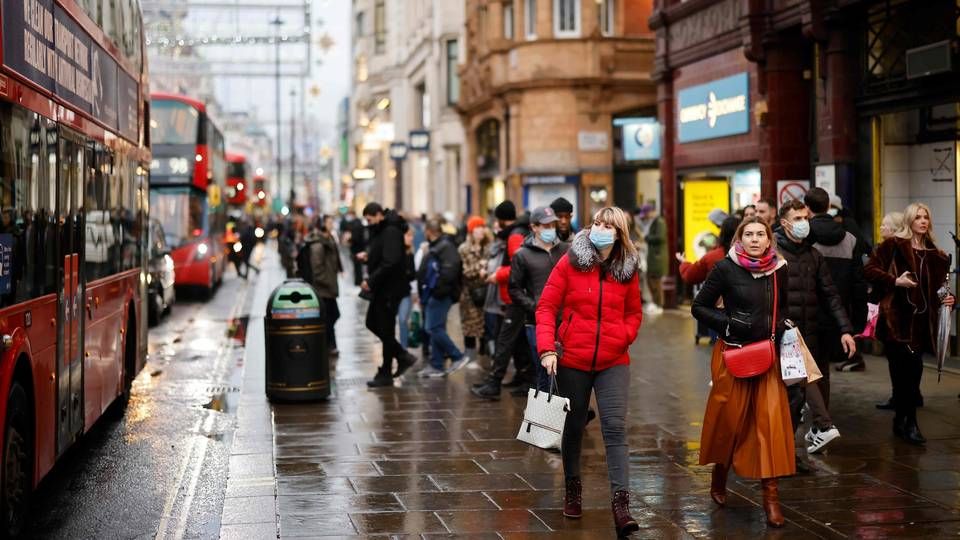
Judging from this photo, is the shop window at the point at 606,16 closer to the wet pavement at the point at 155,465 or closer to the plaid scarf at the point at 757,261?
the wet pavement at the point at 155,465

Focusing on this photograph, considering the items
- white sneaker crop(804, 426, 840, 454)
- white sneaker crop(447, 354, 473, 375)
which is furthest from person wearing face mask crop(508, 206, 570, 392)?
white sneaker crop(447, 354, 473, 375)

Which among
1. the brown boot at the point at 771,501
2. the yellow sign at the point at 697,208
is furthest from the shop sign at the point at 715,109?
the brown boot at the point at 771,501

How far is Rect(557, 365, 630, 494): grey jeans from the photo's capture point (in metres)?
7.73

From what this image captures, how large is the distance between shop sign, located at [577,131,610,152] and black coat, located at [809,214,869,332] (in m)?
21.9

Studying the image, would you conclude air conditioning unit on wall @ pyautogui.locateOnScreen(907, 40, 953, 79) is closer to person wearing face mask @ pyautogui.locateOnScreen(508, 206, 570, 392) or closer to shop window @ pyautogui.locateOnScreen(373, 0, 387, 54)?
person wearing face mask @ pyautogui.locateOnScreen(508, 206, 570, 392)

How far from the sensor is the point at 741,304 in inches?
317

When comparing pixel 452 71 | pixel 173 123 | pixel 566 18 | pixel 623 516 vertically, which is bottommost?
pixel 623 516

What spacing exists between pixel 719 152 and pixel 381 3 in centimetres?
5128

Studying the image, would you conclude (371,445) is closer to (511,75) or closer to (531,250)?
(531,250)

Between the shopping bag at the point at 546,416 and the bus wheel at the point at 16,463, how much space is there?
272cm

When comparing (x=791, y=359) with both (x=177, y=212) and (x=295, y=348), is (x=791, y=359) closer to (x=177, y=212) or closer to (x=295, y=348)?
(x=295, y=348)

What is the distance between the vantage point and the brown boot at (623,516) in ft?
24.6

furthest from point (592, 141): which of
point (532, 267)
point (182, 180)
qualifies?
point (532, 267)

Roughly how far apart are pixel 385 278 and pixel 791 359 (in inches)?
265
